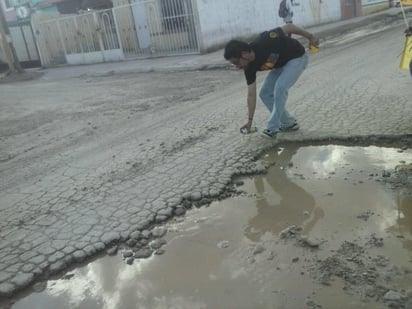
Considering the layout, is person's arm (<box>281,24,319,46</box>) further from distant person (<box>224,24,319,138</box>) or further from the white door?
the white door

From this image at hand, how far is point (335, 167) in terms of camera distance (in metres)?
3.95

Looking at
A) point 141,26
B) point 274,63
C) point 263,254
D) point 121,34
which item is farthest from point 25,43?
point 263,254

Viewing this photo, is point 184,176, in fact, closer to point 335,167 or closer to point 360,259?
point 335,167

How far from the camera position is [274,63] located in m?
4.65

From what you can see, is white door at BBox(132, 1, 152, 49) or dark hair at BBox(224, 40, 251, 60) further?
white door at BBox(132, 1, 152, 49)

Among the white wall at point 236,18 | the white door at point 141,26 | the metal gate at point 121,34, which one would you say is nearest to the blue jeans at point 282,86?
the white wall at point 236,18

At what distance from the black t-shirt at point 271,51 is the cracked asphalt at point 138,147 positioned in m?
0.80

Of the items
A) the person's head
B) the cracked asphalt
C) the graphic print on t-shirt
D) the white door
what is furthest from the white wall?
the person's head

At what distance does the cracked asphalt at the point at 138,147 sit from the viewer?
3357 mm

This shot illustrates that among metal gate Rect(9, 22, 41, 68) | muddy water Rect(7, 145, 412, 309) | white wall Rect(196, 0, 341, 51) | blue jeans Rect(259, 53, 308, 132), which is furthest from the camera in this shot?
metal gate Rect(9, 22, 41, 68)

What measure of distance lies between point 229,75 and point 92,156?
5.46 meters

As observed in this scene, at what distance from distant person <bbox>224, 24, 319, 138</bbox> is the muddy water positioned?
111cm

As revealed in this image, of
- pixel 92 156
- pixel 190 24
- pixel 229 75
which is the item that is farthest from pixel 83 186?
pixel 190 24

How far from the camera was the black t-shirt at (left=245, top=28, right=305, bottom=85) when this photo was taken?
4.39 metres
